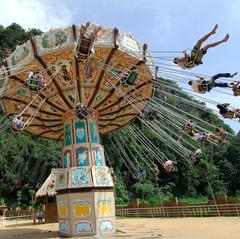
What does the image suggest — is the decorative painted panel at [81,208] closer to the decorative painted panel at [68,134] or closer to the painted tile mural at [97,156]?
the painted tile mural at [97,156]

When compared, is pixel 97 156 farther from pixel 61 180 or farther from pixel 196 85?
pixel 196 85

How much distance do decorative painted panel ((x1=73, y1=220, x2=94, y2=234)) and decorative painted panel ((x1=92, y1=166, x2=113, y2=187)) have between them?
1.48 m

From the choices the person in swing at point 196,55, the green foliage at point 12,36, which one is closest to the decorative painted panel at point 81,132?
the person in swing at point 196,55

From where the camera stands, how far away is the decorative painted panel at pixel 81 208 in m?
13.0

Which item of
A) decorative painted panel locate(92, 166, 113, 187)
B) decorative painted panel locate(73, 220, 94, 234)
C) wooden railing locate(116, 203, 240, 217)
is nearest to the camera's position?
decorative painted panel locate(73, 220, 94, 234)

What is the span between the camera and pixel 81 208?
43.0 feet

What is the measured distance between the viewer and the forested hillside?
4184cm

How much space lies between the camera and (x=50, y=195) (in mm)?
25609

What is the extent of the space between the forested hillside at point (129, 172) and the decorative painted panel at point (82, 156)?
22.8 m

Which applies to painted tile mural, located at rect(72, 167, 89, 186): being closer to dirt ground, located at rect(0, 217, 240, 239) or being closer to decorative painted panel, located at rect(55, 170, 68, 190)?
decorative painted panel, located at rect(55, 170, 68, 190)

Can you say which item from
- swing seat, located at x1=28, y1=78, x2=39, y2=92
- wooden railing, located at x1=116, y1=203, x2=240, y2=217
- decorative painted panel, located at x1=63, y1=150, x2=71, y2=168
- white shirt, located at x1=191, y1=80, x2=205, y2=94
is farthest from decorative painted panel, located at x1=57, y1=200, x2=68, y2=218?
wooden railing, located at x1=116, y1=203, x2=240, y2=217

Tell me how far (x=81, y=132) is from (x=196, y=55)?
20.2 ft

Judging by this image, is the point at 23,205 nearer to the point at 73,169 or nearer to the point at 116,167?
the point at 116,167

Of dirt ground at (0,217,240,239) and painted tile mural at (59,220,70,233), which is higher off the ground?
painted tile mural at (59,220,70,233)
